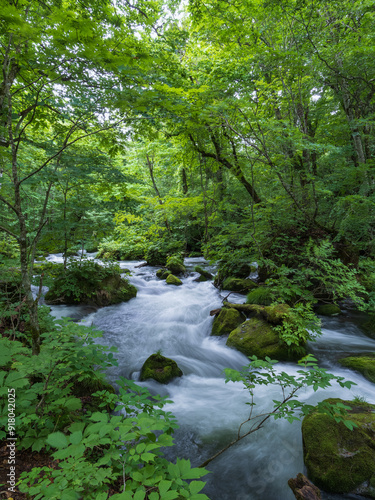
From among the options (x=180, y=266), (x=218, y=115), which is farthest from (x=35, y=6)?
(x=180, y=266)

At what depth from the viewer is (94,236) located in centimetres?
643

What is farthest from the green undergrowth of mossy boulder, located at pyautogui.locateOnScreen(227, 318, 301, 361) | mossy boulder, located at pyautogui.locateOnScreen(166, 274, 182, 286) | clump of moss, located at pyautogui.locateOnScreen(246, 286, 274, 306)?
mossy boulder, located at pyautogui.locateOnScreen(166, 274, 182, 286)

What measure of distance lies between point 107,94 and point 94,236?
13.9 feet

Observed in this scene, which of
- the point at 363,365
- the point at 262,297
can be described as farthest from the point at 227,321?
the point at 363,365

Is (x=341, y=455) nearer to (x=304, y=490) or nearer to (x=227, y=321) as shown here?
(x=304, y=490)

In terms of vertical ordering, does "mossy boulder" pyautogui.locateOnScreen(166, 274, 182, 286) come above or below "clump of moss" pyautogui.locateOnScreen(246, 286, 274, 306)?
below

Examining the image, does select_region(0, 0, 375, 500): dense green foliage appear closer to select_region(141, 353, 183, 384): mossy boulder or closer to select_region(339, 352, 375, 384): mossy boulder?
select_region(141, 353, 183, 384): mossy boulder

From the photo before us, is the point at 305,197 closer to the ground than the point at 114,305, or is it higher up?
higher up

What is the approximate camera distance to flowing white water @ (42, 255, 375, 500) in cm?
283

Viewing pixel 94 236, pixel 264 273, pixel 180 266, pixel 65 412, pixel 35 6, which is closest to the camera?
pixel 65 412

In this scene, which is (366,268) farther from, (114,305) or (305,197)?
(114,305)

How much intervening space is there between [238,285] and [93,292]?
4.88 m

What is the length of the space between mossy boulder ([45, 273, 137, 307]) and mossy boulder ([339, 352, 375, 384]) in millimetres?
6261

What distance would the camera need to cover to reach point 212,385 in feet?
14.6
